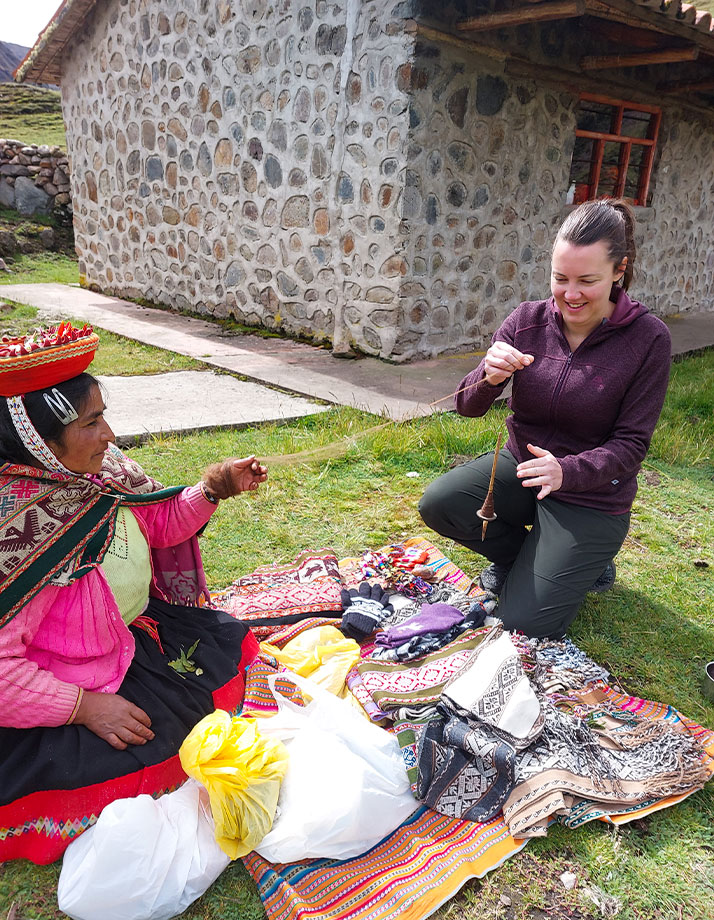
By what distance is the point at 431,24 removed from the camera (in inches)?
210

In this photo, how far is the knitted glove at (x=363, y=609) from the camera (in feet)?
8.75

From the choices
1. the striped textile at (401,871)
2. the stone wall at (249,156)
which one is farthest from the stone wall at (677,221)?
the striped textile at (401,871)

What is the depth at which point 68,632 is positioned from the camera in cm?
187

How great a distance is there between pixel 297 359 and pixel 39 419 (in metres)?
4.82

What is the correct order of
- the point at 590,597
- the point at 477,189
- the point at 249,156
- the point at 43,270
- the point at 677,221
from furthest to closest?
the point at 43,270, the point at 677,221, the point at 249,156, the point at 477,189, the point at 590,597

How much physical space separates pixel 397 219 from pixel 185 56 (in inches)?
143

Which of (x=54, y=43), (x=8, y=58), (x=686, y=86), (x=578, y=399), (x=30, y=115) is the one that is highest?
(x=8, y=58)

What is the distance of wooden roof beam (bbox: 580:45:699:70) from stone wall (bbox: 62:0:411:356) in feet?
6.95

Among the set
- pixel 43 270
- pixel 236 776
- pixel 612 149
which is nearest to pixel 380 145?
pixel 612 149

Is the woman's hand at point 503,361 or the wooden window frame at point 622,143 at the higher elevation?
the wooden window frame at point 622,143

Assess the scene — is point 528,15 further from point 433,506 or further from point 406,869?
point 406,869

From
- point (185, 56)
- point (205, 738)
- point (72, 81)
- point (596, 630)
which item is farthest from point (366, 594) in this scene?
point (72, 81)

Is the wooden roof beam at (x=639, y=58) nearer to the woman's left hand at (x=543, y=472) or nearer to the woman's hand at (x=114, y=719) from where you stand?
the woman's left hand at (x=543, y=472)

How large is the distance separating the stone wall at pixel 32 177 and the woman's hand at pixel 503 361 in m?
13.4
